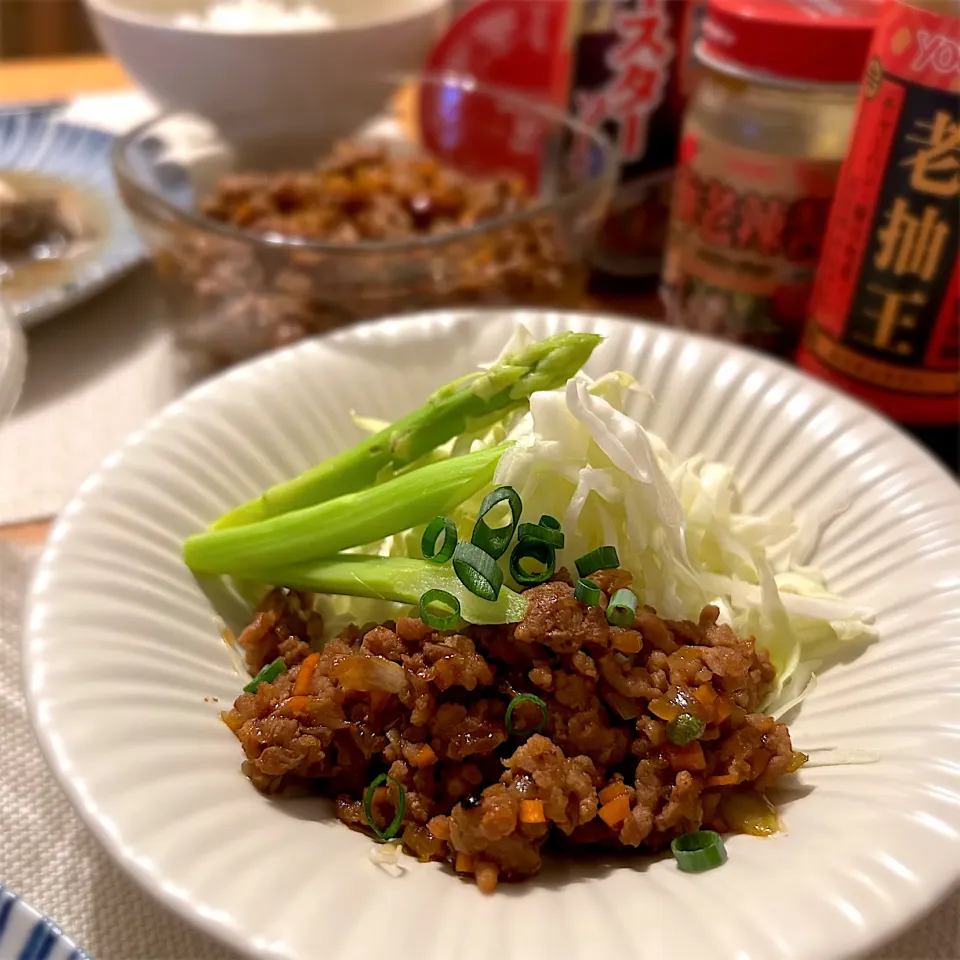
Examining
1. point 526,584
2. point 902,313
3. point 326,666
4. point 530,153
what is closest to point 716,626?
point 526,584

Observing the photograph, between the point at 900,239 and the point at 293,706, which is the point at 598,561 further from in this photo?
the point at 900,239

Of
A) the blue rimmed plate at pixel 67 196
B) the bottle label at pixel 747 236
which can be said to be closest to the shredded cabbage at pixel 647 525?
the bottle label at pixel 747 236

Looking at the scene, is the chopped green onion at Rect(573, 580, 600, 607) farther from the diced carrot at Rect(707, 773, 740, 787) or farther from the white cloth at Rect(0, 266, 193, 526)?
the white cloth at Rect(0, 266, 193, 526)

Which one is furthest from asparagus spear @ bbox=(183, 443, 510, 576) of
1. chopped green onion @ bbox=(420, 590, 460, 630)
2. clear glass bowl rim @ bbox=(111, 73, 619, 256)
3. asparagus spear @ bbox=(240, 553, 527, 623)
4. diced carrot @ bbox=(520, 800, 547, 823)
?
clear glass bowl rim @ bbox=(111, 73, 619, 256)

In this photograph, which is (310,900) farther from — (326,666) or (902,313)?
(902,313)

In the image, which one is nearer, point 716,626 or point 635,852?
point 635,852
